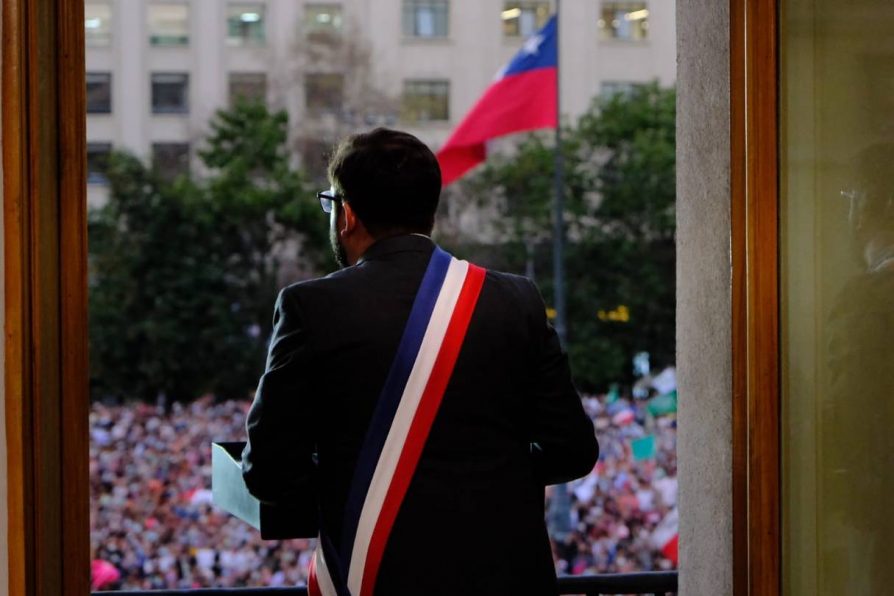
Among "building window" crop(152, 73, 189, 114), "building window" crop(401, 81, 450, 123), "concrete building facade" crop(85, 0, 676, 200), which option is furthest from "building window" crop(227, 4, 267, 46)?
"building window" crop(401, 81, 450, 123)

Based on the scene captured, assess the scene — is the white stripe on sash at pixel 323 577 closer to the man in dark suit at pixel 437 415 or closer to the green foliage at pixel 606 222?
the man in dark suit at pixel 437 415

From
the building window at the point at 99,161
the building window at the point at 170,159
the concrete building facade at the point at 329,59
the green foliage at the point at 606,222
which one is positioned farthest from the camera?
the concrete building facade at the point at 329,59

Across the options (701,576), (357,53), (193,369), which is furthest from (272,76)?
(701,576)

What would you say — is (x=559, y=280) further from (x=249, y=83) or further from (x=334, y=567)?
(x=334, y=567)

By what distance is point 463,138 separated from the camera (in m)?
20.6

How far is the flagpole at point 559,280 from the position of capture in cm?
2211

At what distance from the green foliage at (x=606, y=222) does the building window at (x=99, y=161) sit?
26.6 feet

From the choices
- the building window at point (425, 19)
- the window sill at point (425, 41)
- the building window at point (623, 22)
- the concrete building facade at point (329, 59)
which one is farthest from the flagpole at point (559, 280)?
the building window at point (623, 22)

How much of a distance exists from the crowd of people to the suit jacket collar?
14.3 m

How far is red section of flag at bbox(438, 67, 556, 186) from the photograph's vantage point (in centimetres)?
2031

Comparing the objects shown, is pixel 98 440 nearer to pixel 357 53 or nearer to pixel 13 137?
pixel 357 53

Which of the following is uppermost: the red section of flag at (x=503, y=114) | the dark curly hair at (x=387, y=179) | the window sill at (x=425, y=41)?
the window sill at (x=425, y=41)

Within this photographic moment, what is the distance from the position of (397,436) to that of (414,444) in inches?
1.0

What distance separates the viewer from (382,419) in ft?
5.45
